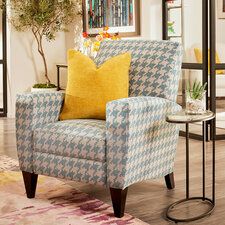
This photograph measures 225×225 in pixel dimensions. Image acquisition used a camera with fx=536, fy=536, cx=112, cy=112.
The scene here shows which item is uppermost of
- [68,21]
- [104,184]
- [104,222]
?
[68,21]

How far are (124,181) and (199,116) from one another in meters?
0.53

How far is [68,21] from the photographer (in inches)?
274

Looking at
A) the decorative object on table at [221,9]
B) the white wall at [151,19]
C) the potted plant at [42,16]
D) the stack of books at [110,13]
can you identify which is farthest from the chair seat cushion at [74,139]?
the potted plant at [42,16]

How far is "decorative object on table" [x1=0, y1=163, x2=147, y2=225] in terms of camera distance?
2869 millimetres

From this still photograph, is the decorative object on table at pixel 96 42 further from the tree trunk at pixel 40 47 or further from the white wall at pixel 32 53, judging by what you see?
the tree trunk at pixel 40 47

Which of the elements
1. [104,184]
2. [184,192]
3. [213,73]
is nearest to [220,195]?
[184,192]

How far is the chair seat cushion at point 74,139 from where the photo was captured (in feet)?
9.69

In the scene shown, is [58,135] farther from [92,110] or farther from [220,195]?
[220,195]

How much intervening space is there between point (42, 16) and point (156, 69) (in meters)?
3.47

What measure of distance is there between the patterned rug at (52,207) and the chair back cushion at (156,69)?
2.48ft

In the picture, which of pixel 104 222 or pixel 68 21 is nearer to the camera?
pixel 104 222

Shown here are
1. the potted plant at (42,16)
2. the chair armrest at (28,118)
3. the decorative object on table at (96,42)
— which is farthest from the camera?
the potted plant at (42,16)

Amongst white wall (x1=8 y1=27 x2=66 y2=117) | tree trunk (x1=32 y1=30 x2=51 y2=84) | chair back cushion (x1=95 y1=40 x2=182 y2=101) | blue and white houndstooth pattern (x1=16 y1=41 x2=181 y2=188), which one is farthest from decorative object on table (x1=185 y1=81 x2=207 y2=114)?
white wall (x1=8 y1=27 x2=66 y2=117)

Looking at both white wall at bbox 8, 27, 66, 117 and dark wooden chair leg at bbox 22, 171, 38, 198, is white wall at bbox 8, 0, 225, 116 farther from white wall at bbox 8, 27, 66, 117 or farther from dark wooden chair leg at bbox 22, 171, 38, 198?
dark wooden chair leg at bbox 22, 171, 38, 198
